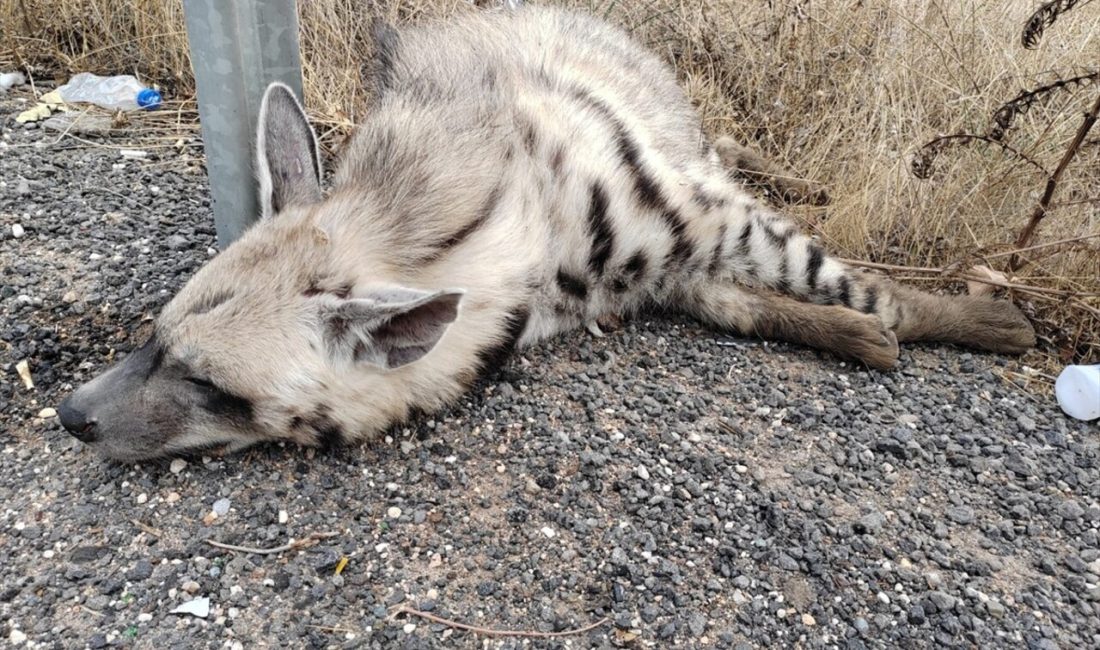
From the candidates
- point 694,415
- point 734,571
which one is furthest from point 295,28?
point 734,571

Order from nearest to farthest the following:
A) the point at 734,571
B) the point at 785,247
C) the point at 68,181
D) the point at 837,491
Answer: the point at 734,571 < the point at 837,491 < the point at 785,247 < the point at 68,181

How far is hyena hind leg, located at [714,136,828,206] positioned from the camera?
141 inches

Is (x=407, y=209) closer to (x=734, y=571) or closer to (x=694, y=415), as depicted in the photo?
(x=694, y=415)

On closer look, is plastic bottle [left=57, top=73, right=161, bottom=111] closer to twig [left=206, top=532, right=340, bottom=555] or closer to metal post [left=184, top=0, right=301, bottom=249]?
metal post [left=184, top=0, right=301, bottom=249]

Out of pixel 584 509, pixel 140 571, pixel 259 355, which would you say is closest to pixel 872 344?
pixel 584 509

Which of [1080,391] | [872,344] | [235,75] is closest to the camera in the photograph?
[235,75]

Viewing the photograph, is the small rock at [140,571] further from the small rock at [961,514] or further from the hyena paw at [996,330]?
the hyena paw at [996,330]

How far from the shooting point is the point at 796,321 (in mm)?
2719

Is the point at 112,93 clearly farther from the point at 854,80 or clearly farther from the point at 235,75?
the point at 854,80

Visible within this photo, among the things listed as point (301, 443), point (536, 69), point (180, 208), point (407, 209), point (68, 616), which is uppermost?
point (536, 69)

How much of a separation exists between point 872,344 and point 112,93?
2.88m

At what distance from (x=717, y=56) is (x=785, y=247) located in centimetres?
147

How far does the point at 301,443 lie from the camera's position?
86.8 inches

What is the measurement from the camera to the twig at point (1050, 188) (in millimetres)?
2742
